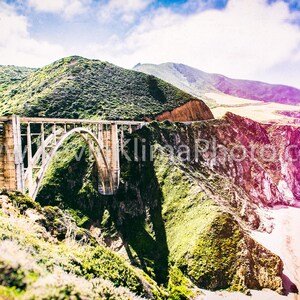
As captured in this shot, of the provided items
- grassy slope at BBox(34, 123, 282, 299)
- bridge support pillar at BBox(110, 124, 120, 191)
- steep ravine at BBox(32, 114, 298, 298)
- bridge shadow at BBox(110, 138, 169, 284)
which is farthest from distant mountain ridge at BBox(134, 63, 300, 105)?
bridge support pillar at BBox(110, 124, 120, 191)

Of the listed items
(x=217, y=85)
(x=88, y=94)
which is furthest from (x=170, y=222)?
(x=217, y=85)

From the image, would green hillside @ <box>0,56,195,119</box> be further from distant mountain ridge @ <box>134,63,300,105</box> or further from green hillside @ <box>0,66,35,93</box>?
distant mountain ridge @ <box>134,63,300,105</box>

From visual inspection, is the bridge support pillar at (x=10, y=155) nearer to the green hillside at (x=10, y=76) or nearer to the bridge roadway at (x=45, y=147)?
the bridge roadway at (x=45, y=147)

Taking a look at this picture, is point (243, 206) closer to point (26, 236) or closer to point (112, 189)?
point (112, 189)

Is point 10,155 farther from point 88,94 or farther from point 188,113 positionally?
point 188,113

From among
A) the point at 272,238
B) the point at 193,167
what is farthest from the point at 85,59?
the point at 272,238

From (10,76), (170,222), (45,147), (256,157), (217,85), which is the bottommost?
(170,222)
